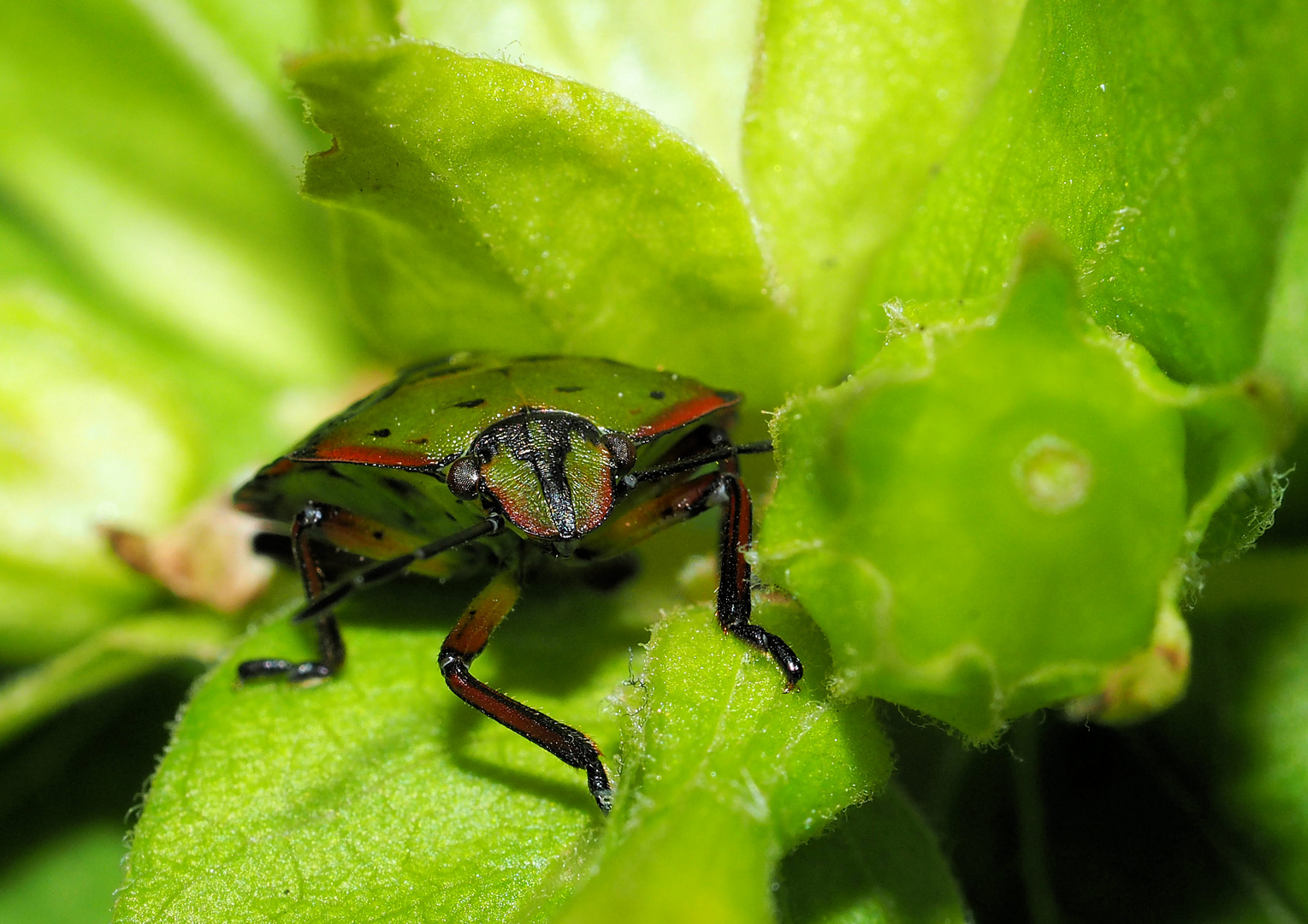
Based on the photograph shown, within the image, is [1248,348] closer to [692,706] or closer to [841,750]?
[841,750]

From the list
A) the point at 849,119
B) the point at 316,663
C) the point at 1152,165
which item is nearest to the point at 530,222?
the point at 849,119

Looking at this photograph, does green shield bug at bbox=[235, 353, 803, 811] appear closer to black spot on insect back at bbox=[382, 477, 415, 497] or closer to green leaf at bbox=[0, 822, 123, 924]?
black spot on insect back at bbox=[382, 477, 415, 497]

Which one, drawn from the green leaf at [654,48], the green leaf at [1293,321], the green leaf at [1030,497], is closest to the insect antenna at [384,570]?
the green leaf at [654,48]

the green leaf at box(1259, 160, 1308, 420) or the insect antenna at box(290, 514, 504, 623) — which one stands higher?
the green leaf at box(1259, 160, 1308, 420)

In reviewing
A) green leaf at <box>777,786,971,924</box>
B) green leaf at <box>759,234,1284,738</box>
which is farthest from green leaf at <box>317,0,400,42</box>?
green leaf at <box>777,786,971,924</box>

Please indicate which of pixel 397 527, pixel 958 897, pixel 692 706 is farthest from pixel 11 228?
pixel 958 897
